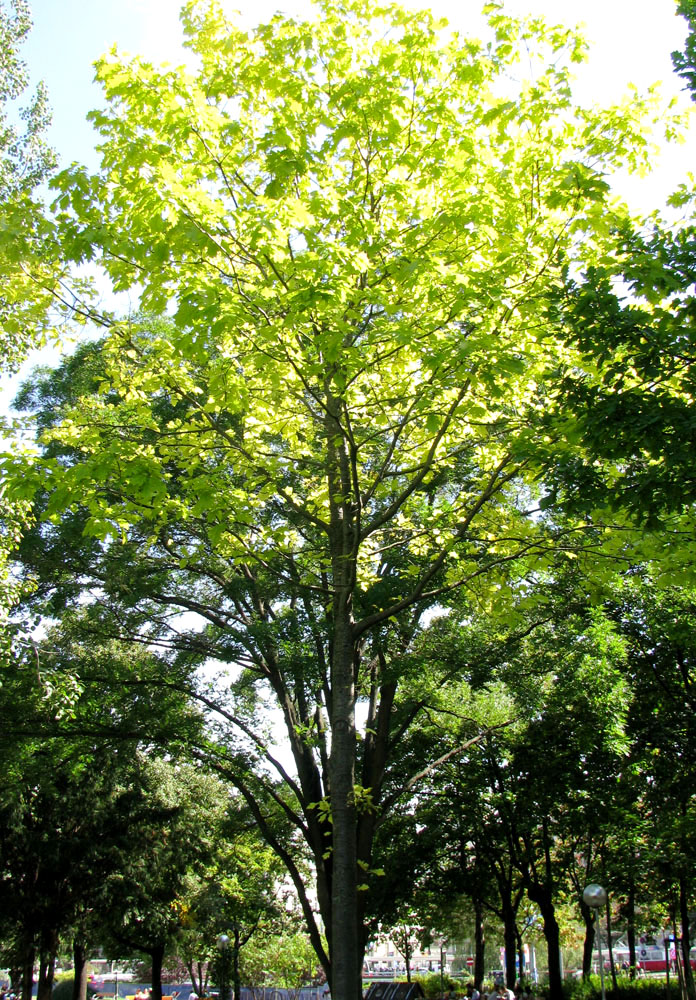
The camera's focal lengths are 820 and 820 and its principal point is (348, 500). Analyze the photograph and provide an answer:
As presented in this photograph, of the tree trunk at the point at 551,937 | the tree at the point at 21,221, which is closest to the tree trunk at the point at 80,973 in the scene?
the tree trunk at the point at 551,937

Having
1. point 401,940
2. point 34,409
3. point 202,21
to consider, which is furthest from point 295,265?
point 401,940

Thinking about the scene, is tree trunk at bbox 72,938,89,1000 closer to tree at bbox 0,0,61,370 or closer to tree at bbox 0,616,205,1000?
tree at bbox 0,616,205,1000

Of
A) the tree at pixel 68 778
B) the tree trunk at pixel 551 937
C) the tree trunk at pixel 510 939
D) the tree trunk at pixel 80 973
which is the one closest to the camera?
the tree at pixel 68 778

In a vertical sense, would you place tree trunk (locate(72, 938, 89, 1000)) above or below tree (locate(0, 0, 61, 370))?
below

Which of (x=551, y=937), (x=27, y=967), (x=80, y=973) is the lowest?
(x=80, y=973)

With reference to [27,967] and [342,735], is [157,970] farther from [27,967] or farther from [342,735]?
[342,735]

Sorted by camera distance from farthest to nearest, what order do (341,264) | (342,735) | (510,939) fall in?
(510,939) → (342,735) → (341,264)

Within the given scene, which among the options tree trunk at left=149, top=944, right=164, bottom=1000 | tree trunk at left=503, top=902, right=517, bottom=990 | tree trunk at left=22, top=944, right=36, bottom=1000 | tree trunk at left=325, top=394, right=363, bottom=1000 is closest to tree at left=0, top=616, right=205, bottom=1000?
tree trunk at left=22, top=944, right=36, bottom=1000

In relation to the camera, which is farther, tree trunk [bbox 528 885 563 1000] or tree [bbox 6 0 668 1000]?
tree trunk [bbox 528 885 563 1000]

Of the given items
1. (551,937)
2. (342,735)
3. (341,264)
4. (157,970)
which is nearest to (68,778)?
(157,970)

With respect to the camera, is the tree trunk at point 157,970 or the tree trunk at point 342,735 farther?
the tree trunk at point 157,970

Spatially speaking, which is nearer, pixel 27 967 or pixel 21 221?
pixel 21 221

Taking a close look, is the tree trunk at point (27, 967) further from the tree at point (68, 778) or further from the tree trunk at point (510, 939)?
the tree trunk at point (510, 939)

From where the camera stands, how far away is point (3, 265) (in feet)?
21.2
